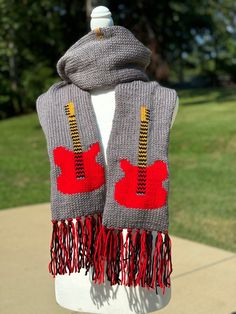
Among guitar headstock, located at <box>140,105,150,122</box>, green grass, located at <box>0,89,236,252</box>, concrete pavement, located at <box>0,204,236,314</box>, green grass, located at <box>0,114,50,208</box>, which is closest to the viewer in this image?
guitar headstock, located at <box>140,105,150,122</box>

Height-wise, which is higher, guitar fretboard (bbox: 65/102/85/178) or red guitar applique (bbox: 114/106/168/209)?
guitar fretboard (bbox: 65/102/85/178)

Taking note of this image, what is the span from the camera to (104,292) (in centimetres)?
220

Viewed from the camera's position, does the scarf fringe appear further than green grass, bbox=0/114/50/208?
No

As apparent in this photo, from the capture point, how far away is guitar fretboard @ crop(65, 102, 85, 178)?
82.8 inches

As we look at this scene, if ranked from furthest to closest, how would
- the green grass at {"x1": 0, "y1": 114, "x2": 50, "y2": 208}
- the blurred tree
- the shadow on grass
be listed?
1. the blurred tree
2. the shadow on grass
3. the green grass at {"x1": 0, "y1": 114, "x2": 50, "y2": 208}

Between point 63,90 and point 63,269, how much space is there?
0.74 m

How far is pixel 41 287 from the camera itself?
380 cm

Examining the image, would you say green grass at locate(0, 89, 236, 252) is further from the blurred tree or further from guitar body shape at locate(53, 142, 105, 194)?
the blurred tree

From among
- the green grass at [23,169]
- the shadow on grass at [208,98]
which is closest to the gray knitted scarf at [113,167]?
the green grass at [23,169]

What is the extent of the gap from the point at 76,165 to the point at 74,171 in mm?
26

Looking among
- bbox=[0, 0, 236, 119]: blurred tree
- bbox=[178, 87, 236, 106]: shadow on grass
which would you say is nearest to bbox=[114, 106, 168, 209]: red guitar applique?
bbox=[0, 0, 236, 119]: blurred tree

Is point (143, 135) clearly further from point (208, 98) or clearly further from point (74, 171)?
point (208, 98)

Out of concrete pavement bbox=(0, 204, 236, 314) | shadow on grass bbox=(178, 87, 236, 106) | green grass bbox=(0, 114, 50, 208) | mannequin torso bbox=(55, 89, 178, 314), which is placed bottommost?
shadow on grass bbox=(178, 87, 236, 106)

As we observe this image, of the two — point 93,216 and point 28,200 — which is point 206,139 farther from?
point 93,216
